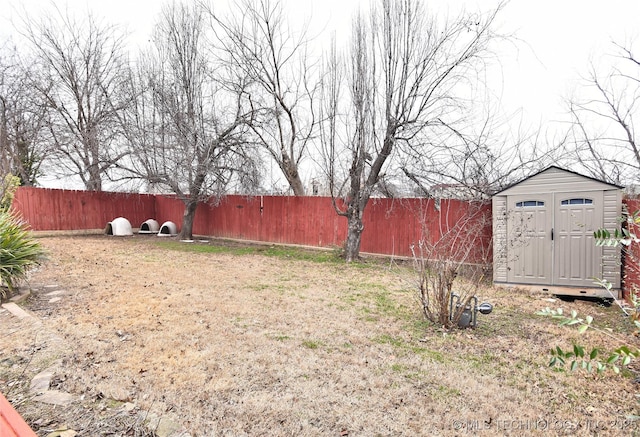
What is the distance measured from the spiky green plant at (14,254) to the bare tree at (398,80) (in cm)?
563

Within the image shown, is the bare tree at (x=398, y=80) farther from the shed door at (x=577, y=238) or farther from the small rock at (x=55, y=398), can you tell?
the small rock at (x=55, y=398)

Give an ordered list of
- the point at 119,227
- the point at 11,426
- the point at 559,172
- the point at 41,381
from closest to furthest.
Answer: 1. the point at 11,426
2. the point at 41,381
3. the point at 559,172
4. the point at 119,227

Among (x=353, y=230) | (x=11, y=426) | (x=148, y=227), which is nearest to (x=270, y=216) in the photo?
(x=353, y=230)

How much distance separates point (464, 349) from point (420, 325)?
685 mm

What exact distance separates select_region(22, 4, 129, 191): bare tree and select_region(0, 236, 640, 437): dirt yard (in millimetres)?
8034

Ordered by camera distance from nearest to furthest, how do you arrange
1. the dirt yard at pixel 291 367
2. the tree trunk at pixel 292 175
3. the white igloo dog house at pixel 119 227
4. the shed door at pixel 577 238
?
the dirt yard at pixel 291 367 → the shed door at pixel 577 238 → the tree trunk at pixel 292 175 → the white igloo dog house at pixel 119 227

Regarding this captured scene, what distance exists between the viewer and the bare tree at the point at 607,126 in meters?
7.89

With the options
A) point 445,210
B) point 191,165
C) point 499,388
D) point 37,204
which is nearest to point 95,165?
point 37,204

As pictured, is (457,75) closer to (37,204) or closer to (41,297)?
(41,297)

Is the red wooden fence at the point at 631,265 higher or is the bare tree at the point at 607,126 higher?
the bare tree at the point at 607,126

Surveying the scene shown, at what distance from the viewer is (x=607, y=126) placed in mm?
8367

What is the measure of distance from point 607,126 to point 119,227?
611 inches

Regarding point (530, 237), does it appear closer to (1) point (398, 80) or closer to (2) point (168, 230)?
(1) point (398, 80)

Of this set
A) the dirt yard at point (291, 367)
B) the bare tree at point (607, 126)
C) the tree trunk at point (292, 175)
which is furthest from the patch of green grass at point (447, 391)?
the tree trunk at point (292, 175)
